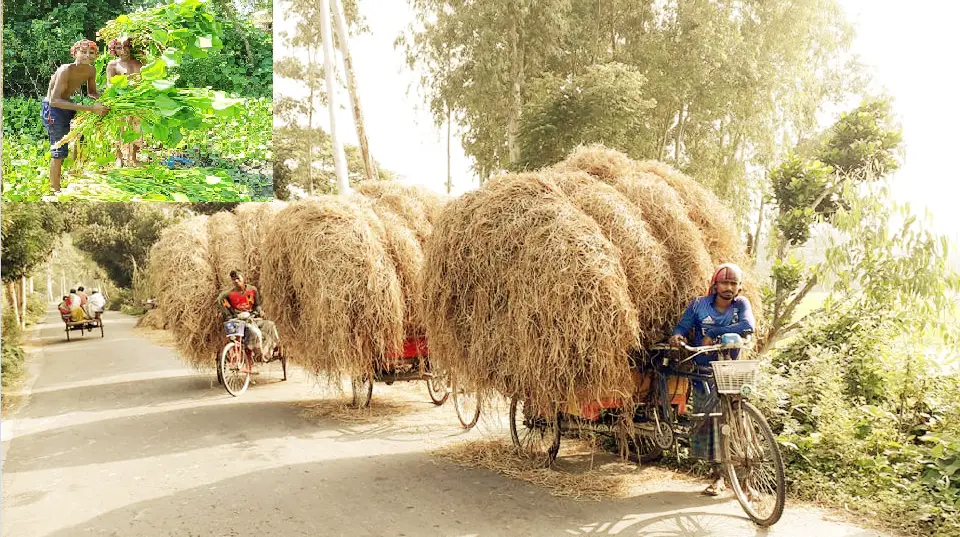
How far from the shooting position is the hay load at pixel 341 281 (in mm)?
7969

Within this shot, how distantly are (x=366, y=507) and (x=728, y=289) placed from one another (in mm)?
3161

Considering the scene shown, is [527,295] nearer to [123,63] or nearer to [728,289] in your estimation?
[728,289]

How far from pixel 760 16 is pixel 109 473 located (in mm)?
20255

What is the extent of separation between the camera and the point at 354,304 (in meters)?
7.98

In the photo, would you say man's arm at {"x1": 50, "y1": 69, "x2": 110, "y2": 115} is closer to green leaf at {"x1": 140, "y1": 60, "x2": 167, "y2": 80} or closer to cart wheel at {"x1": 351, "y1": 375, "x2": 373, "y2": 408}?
green leaf at {"x1": 140, "y1": 60, "x2": 167, "y2": 80}

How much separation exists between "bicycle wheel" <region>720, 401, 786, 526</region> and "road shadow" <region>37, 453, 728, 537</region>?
0.46 m

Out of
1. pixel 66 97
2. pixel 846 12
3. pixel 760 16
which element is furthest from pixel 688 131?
pixel 66 97

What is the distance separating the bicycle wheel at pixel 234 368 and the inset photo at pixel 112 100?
2226 millimetres

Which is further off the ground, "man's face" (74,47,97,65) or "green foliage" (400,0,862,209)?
"green foliage" (400,0,862,209)

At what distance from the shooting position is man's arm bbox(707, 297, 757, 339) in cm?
532

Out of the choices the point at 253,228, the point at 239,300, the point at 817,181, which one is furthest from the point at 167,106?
the point at 817,181

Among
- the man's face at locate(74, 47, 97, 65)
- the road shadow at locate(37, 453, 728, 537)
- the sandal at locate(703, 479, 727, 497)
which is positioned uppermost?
the man's face at locate(74, 47, 97, 65)

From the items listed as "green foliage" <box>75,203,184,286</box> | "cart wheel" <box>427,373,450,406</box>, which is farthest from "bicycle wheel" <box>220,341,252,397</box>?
"green foliage" <box>75,203,184,286</box>

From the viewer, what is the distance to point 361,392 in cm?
1000
